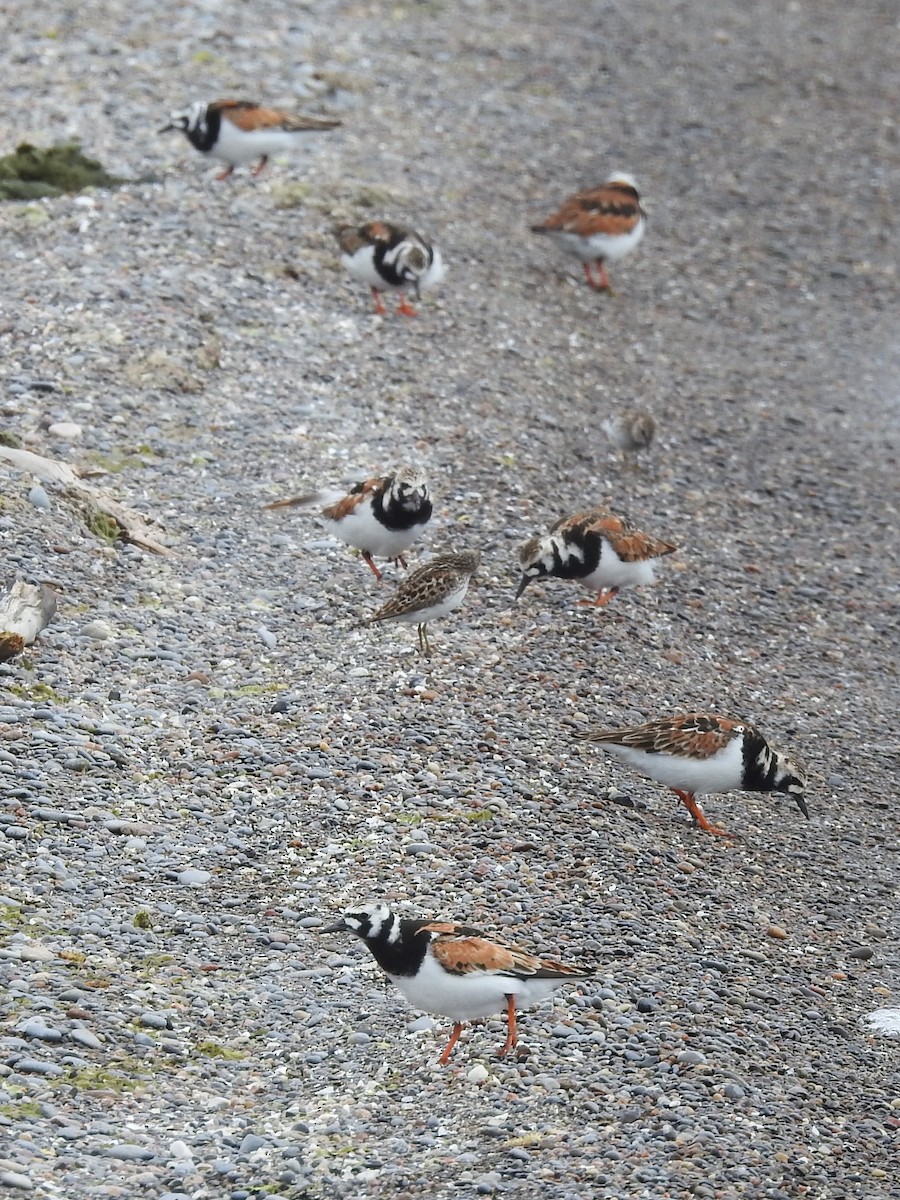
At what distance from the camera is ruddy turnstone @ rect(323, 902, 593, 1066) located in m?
5.50

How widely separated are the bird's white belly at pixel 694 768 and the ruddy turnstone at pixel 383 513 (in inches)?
70.2

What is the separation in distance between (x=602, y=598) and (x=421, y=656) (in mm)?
1452

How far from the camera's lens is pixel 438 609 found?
317 inches

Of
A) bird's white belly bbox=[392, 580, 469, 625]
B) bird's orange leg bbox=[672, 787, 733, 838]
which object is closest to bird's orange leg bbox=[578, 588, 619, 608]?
bird's white belly bbox=[392, 580, 469, 625]

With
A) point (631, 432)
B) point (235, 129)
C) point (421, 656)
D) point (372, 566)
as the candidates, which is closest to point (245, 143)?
point (235, 129)

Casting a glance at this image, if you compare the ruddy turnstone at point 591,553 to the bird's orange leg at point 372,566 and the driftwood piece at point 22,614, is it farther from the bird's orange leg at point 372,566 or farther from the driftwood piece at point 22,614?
the driftwood piece at point 22,614

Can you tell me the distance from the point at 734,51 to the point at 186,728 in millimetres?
13672

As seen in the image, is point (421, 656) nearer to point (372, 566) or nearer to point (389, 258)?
point (372, 566)

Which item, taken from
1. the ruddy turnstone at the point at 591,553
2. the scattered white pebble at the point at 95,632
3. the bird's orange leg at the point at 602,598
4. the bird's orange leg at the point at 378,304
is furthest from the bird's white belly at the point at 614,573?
the bird's orange leg at the point at 378,304

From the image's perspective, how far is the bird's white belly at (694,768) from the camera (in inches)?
286

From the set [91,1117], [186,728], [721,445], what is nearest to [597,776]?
[186,728]

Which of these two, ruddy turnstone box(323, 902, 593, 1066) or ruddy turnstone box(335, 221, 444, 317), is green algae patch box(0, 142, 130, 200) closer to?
ruddy turnstone box(335, 221, 444, 317)

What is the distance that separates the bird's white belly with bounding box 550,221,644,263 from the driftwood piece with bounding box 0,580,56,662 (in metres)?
6.53

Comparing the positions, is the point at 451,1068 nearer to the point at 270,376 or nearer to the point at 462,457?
the point at 462,457
